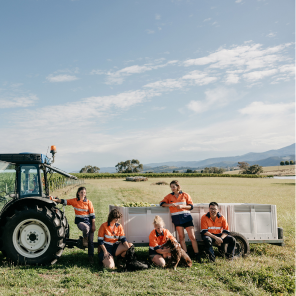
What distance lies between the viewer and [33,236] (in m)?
5.54

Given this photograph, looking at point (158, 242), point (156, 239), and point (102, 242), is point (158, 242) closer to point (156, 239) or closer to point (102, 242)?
point (156, 239)

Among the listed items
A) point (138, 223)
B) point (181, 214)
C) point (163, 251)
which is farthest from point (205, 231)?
point (138, 223)

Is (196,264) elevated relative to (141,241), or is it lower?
lower

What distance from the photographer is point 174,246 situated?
18.7ft

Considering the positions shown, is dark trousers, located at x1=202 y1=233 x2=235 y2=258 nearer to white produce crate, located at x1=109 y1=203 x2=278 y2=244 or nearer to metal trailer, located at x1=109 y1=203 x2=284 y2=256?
metal trailer, located at x1=109 y1=203 x2=284 y2=256

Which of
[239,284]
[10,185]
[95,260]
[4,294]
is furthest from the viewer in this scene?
[95,260]

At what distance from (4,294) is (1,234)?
135 cm

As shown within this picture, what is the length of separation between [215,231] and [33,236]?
395cm

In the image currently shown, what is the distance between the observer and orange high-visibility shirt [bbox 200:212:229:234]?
20.3ft

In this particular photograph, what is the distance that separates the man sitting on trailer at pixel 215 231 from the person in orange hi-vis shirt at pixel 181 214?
10.7 inches

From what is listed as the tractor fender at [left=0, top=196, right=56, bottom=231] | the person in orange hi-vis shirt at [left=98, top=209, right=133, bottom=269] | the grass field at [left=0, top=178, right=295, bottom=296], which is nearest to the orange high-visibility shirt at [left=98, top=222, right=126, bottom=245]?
the person in orange hi-vis shirt at [left=98, top=209, right=133, bottom=269]

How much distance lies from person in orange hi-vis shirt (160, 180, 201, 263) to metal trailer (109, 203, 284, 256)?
20 centimetres

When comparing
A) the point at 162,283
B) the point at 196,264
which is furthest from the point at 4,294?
the point at 196,264

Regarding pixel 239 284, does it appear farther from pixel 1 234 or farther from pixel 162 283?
pixel 1 234
